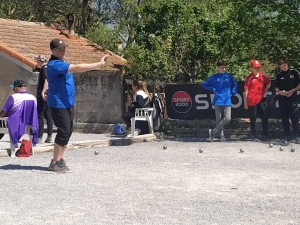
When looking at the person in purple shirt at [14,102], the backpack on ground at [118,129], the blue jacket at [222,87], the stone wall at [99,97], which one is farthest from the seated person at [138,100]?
the person in purple shirt at [14,102]

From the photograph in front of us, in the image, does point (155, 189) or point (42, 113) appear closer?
point (155, 189)

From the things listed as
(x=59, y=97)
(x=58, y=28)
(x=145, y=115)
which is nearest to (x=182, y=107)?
(x=145, y=115)

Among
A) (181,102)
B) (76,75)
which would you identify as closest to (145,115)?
(181,102)

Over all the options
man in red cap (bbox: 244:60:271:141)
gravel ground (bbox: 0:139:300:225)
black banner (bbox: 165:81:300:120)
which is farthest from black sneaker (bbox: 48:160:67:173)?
black banner (bbox: 165:81:300:120)

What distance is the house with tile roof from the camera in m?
15.8

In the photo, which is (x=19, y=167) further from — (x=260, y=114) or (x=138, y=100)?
(x=260, y=114)

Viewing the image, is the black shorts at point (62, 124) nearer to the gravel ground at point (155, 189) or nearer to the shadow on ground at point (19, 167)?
the gravel ground at point (155, 189)

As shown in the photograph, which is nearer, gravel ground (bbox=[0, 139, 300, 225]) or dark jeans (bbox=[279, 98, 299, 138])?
gravel ground (bbox=[0, 139, 300, 225])

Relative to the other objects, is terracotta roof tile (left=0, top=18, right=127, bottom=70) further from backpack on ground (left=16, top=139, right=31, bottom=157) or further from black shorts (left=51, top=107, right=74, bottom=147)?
black shorts (left=51, top=107, right=74, bottom=147)

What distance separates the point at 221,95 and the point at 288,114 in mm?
1459

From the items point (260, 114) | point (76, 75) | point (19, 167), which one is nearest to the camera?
point (19, 167)

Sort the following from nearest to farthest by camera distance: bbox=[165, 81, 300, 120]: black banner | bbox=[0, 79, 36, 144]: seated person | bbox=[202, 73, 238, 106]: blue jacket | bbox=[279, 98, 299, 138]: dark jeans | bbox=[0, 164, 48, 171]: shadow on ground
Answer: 1. bbox=[0, 164, 48, 171]: shadow on ground
2. bbox=[0, 79, 36, 144]: seated person
3. bbox=[279, 98, 299, 138]: dark jeans
4. bbox=[202, 73, 238, 106]: blue jacket
5. bbox=[165, 81, 300, 120]: black banner

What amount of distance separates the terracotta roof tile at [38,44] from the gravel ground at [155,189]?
826cm

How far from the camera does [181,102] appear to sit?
1478 centimetres
